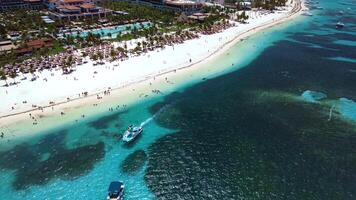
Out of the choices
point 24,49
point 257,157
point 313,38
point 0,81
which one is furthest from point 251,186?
point 313,38

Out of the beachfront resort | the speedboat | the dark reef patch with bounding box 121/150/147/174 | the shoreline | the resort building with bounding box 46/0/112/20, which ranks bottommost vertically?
the dark reef patch with bounding box 121/150/147/174

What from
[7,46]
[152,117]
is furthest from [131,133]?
[7,46]

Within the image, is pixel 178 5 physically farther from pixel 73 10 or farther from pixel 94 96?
pixel 94 96

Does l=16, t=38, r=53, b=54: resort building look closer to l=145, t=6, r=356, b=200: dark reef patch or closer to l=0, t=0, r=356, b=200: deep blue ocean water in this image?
l=0, t=0, r=356, b=200: deep blue ocean water

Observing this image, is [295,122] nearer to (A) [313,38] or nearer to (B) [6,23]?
(A) [313,38]

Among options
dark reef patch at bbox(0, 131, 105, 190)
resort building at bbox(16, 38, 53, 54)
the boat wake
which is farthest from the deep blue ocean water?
resort building at bbox(16, 38, 53, 54)
